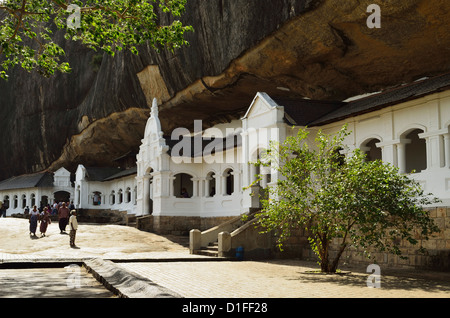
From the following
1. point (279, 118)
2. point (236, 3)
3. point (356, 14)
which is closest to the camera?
point (356, 14)

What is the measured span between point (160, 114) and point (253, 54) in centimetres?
1182

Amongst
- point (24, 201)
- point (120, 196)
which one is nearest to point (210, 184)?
point (120, 196)

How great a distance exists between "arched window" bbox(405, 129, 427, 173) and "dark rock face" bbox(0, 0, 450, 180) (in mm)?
3051

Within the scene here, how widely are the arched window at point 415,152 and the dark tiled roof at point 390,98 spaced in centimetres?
180

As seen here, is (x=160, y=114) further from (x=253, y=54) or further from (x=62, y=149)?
(x=62, y=149)

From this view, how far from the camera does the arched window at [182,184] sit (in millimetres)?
33513

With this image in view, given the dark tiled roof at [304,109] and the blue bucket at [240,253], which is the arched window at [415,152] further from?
the blue bucket at [240,253]

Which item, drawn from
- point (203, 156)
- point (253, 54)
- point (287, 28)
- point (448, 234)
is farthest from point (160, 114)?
point (448, 234)

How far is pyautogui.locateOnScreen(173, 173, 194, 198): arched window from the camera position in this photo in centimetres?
3351

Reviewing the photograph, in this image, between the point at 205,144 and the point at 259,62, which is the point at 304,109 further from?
the point at 205,144

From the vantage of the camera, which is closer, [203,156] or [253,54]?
[253,54]

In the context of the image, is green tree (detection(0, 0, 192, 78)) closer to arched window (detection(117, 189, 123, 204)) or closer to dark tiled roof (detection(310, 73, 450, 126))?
dark tiled roof (detection(310, 73, 450, 126))
